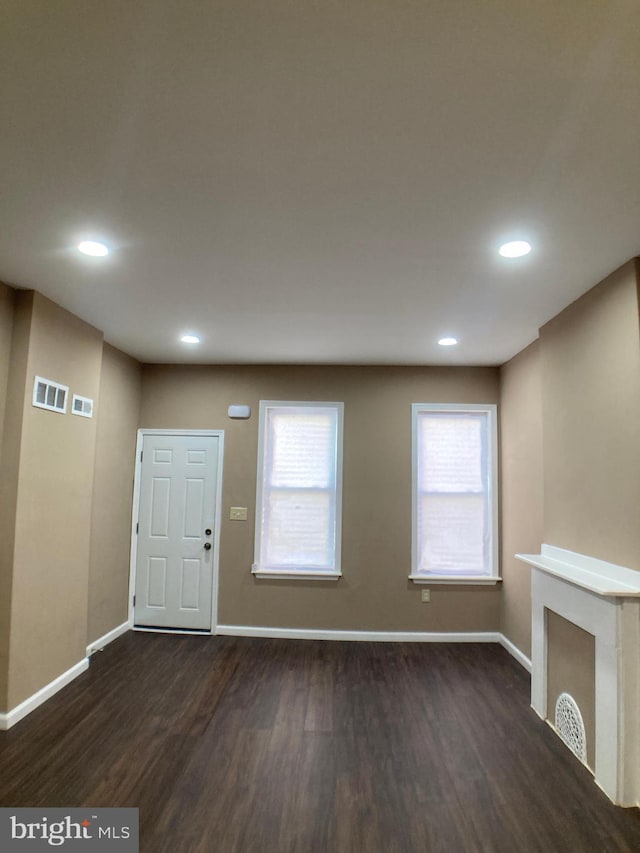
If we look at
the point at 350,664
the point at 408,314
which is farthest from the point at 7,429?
the point at 350,664

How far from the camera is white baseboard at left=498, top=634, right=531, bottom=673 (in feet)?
12.5

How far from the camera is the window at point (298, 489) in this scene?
4.62 meters

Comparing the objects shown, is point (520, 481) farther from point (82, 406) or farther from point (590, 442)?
point (82, 406)

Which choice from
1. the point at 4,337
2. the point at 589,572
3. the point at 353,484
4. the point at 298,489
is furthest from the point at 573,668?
the point at 4,337

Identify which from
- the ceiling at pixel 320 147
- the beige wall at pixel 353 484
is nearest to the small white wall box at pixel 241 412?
the beige wall at pixel 353 484

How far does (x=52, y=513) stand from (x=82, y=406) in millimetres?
827

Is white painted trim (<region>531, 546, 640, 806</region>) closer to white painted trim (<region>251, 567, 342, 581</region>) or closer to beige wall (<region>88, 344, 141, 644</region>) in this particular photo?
white painted trim (<region>251, 567, 342, 581</region>)

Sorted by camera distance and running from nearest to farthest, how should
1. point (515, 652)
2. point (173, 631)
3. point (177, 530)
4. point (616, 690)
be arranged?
point (616, 690), point (515, 652), point (173, 631), point (177, 530)

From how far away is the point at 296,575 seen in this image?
4.54 metres

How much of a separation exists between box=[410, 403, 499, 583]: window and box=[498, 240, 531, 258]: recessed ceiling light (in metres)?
2.41

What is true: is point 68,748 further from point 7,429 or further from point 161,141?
point 161,141

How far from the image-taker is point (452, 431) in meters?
4.71

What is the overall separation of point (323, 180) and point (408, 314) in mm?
1583

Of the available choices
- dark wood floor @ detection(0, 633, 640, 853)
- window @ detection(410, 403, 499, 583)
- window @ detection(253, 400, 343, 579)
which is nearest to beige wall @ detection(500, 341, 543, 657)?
window @ detection(410, 403, 499, 583)
